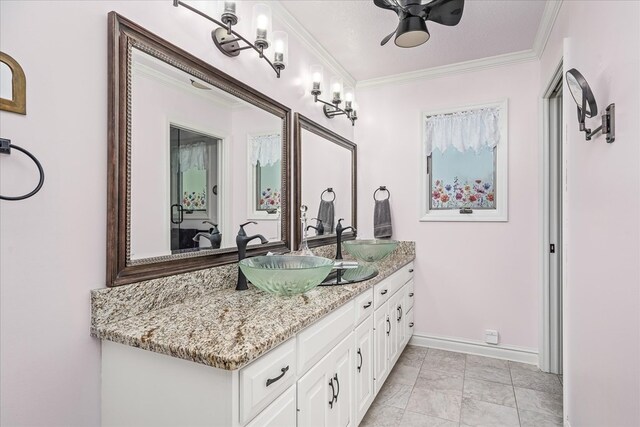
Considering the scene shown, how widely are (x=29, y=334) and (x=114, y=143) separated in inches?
25.2

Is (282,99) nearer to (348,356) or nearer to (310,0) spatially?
(310,0)

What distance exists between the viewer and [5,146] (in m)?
0.95

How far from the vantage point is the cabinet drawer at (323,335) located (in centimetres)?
128

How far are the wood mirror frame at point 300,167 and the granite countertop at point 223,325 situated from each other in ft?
2.73

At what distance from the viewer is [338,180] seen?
307 cm

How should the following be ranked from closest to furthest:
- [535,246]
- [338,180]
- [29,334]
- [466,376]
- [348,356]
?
[29,334]
[348,356]
[466,376]
[535,246]
[338,180]

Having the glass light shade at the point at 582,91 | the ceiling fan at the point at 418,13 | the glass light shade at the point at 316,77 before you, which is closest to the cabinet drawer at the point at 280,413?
the glass light shade at the point at 582,91

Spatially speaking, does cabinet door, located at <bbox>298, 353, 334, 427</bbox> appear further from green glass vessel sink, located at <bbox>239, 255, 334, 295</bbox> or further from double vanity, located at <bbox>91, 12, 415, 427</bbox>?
green glass vessel sink, located at <bbox>239, 255, 334, 295</bbox>

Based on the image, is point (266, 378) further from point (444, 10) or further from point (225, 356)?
point (444, 10)

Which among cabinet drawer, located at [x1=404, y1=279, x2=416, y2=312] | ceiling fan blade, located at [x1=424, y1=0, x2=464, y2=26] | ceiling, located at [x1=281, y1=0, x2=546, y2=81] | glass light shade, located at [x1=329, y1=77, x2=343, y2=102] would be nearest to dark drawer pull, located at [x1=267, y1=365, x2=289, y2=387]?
ceiling fan blade, located at [x1=424, y1=0, x2=464, y2=26]

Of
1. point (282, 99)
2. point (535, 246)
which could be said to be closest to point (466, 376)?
point (535, 246)

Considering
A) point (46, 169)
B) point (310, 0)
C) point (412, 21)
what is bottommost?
point (46, 169)

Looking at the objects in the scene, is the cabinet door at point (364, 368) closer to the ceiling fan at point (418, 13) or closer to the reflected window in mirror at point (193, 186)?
the reflected window in mirror at point (193, 186)

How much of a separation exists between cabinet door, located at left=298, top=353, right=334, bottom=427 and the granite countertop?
219 millimetres
